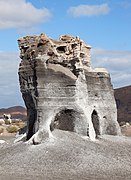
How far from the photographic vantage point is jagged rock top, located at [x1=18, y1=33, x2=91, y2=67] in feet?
75.6

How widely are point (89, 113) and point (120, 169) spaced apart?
5.76 m

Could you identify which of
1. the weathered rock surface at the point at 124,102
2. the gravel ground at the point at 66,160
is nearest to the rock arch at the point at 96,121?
the gravel ground at the point at 66,160

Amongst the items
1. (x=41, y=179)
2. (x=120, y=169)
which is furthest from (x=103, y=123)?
(x=41, y=179)

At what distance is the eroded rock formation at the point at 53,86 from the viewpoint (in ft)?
73.2

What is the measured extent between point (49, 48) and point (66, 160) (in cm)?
633

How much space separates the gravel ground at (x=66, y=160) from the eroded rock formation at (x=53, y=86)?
846mm

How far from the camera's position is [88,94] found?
83.8ft

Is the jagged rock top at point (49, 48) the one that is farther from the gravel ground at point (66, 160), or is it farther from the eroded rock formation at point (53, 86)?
the gravel ground at point (66, 160)

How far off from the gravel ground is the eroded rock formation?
2.77 feet

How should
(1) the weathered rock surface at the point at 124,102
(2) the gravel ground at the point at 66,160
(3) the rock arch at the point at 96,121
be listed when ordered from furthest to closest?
(1) the weathered rock surface at the point at 124,102 < (3) the rock arch at the point at 96,121 < (2) the gravel ground at the point at 66,160

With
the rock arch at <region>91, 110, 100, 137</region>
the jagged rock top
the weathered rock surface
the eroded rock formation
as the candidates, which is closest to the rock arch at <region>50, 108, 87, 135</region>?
the eroded rock formation

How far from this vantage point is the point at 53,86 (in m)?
22.5

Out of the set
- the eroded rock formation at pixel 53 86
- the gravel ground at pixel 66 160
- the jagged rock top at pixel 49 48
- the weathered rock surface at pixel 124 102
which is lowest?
the gravel ground at pixel 66 160

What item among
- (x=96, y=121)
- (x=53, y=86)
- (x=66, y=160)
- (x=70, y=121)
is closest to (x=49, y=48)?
(x=53, y=86)
